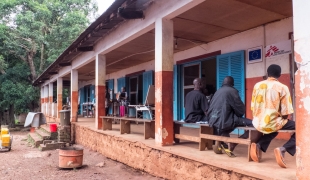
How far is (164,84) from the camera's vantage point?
527cm

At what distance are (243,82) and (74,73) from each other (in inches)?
306

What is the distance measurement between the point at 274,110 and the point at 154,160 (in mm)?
2646

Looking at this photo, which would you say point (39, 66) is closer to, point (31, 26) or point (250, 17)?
point (31, 26)

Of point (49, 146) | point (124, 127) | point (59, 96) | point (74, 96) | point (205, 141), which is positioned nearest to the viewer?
point (205, 141)

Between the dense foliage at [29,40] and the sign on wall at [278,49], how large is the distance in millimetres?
15031

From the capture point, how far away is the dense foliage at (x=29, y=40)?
1816 centimetres

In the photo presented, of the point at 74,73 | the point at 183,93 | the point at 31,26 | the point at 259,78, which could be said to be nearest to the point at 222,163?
the point at 259,78

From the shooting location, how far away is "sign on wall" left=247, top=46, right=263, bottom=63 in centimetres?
660

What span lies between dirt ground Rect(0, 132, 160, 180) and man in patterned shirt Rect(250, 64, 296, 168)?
2.54 meters

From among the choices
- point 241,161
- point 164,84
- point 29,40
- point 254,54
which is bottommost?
point 241,161

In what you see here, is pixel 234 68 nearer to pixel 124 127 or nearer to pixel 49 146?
pixel 124 127

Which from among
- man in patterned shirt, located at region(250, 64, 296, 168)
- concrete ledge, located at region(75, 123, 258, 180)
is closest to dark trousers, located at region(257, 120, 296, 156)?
man in patterned shirt, located at region(250, 64, 296, 168)

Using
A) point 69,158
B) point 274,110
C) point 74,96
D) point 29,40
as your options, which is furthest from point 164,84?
point 29,40

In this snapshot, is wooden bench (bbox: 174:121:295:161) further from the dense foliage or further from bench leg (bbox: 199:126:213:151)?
the dense foliage
